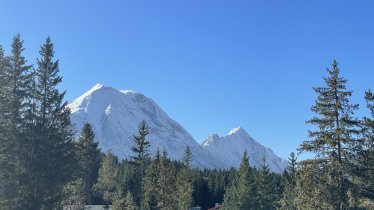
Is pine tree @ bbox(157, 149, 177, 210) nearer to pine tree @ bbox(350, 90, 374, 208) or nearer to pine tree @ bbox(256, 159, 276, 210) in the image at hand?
pine tree @ bbox(256, 159, 276, 210)

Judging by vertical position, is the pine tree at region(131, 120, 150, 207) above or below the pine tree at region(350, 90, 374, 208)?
above

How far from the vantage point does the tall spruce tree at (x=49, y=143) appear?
34.0 m

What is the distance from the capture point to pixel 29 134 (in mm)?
34500

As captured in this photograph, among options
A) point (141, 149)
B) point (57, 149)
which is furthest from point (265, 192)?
point (57, 149)

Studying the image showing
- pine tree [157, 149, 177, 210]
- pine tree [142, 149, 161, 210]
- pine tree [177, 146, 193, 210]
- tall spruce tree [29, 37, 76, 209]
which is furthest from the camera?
pine tree [177, 146, 193, 210]

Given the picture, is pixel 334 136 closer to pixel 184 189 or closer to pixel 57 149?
pixel 57 149

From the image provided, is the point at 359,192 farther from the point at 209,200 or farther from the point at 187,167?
the point at 209,200

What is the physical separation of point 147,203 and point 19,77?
32.9 m

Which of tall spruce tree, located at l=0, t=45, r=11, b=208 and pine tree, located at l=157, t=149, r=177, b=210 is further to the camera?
pine tree, located at l=157, t=149, r=177, b=210

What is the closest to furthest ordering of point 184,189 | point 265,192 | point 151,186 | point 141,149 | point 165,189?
point 141,149 → point 151,186 → point 165,189 → point 265,192 → point 184,189

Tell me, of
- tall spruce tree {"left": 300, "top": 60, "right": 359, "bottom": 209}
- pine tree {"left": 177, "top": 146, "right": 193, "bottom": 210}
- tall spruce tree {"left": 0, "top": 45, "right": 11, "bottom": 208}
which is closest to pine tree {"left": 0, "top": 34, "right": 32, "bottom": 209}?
tall spruce tree {"left": 0, "top": 45, "right": 11, "bottom": 208}

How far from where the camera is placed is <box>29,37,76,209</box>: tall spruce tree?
34.0m

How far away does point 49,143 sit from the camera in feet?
115

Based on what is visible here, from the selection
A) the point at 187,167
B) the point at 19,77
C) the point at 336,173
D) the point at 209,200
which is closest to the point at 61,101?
the point at 19,77
